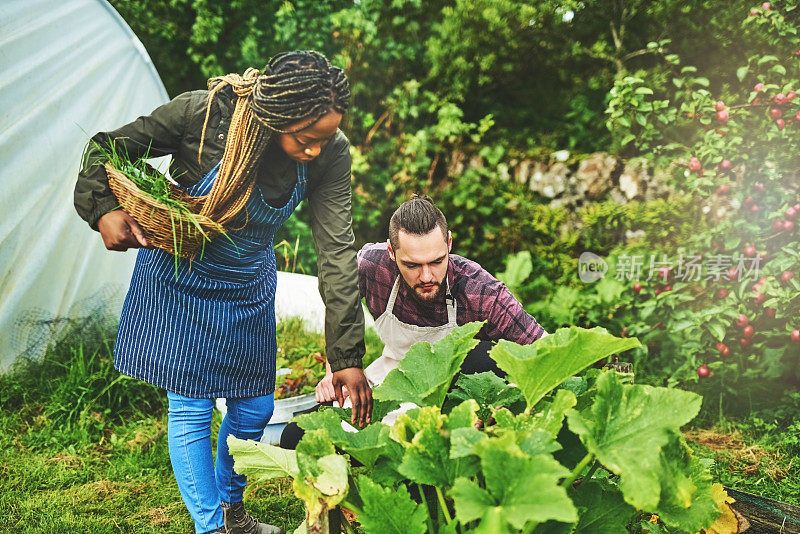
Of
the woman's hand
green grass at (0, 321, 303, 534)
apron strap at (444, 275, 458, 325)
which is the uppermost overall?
apron strap at (444, 275, 458, 325)

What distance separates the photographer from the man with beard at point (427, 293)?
208 centimetres

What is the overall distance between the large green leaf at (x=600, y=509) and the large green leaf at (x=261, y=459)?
1.46 ft

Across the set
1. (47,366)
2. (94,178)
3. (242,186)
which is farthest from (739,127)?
(47,366)

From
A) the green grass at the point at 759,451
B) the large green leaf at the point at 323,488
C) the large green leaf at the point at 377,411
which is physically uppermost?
the large green leaf at the point at 323,488

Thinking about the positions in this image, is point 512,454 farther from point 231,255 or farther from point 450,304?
point 450,304

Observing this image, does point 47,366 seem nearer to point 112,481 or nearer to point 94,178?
point 112,481

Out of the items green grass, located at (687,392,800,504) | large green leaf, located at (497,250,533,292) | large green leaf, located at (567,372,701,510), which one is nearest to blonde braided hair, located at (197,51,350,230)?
large green leaf, located at (567,372,701,510)

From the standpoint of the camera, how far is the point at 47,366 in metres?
3.16

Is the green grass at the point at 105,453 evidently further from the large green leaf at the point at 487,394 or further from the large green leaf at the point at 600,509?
the large green leaf at the point at 600,509

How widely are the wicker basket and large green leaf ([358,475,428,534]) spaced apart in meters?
0.92

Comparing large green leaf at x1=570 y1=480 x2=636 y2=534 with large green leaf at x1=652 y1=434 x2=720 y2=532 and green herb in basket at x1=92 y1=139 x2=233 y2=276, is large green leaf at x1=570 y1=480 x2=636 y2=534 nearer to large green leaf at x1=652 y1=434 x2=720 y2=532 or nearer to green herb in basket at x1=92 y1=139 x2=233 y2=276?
large green leaf at x1=652 y1=434 x2=720 y2=532

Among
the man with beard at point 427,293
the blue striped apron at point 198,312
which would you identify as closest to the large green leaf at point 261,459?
the blue striped apron at point 198,312

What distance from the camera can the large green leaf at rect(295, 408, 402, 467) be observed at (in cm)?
95

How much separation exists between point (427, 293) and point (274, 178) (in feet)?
2.06
